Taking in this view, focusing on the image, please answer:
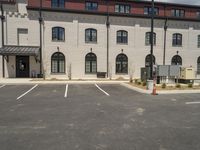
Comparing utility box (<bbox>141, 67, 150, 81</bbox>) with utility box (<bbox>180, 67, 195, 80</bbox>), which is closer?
utility box (<bbox>180, 67, 195, 80</bbox>)

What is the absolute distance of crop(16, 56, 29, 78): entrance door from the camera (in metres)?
25.2

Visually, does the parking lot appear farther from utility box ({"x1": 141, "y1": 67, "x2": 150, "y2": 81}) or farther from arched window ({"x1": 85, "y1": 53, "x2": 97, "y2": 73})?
arched window ({"x1": 85, "y1": 53, "x2": 97, "y2": 73})

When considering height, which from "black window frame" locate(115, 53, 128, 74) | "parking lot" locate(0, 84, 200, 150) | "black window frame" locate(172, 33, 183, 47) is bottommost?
"parking lot" locate(0, 84, 200, 150)

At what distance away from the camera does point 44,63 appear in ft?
83.3

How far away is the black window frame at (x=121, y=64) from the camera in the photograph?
27.7 metres

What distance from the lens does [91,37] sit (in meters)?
26.7

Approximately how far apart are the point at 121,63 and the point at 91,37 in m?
5.58

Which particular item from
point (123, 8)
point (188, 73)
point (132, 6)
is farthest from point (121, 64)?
point (188, 73)

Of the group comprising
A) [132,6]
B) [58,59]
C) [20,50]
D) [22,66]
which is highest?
[132,6]

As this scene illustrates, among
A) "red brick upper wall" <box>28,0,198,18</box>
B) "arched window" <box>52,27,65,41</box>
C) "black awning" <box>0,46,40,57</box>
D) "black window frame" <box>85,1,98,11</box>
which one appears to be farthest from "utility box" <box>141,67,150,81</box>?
"black awning" <box>0,46,40,57</box>

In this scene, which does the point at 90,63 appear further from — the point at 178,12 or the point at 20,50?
the point at 178,12

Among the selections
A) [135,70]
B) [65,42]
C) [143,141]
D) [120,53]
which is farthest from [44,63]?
[143,141]

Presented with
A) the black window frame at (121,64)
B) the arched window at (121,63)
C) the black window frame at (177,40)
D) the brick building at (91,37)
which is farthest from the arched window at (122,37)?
the black window frame at (177,40)

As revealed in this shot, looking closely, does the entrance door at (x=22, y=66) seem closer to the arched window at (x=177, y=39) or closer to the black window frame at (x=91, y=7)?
the black window frame at (x=91, y=7)
